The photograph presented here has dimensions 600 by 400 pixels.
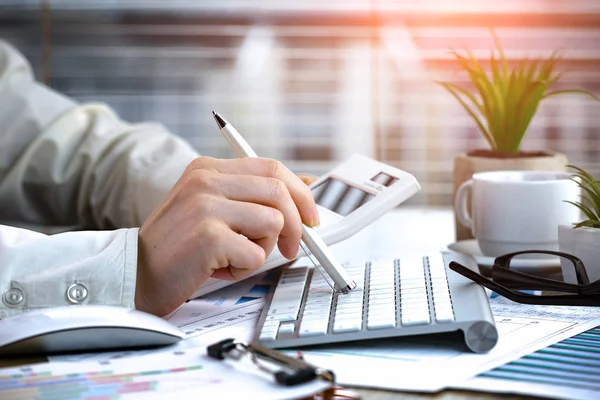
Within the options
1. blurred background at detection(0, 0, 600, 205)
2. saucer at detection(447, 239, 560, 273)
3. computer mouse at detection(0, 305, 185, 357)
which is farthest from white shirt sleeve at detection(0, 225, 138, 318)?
blurred background at detection(0, 0, 600, 205)

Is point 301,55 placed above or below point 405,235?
above

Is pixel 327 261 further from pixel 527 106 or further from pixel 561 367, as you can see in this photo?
pixel 527 106

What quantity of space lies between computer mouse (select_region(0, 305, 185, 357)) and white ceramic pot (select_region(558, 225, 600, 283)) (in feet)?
1.37

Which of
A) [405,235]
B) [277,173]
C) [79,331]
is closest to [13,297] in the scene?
[79,331]

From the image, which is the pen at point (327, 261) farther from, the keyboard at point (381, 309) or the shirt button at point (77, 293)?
the shirt button at point (77, 293)

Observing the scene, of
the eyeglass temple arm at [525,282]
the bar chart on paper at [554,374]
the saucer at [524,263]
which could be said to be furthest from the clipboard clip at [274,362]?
the saucer at [524,263]

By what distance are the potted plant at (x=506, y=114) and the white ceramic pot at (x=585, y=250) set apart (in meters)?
0.24

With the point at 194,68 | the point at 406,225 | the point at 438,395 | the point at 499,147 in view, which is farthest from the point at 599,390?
the point at 194,68

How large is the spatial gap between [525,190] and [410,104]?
238 cm

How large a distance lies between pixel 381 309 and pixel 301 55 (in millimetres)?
2648

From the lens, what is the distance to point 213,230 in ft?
2.19

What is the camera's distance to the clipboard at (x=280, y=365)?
453 mm

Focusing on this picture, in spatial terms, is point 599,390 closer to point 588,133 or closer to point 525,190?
point 525,190

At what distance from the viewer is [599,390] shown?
1.59 feet
